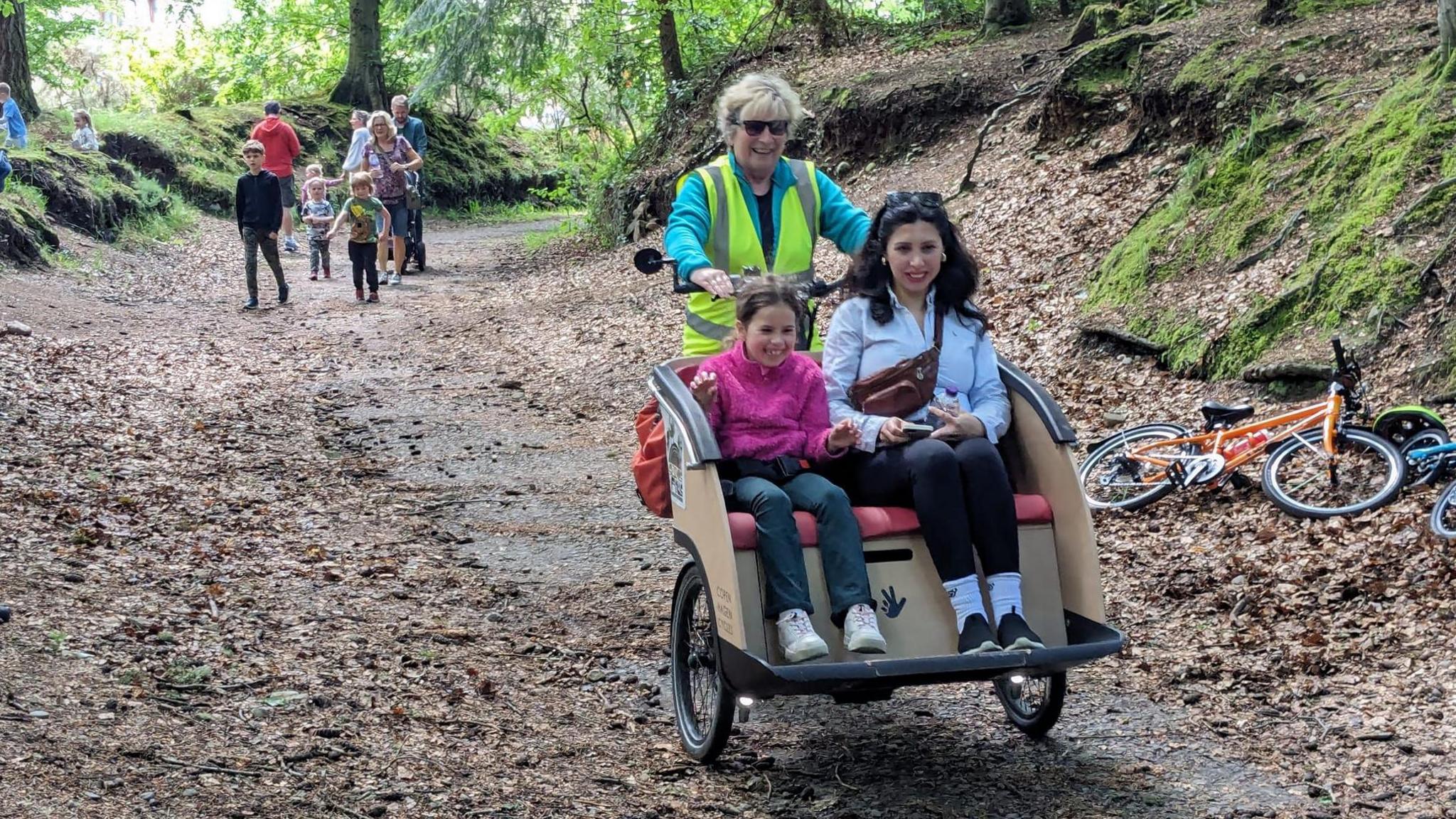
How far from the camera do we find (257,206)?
49.3 ft

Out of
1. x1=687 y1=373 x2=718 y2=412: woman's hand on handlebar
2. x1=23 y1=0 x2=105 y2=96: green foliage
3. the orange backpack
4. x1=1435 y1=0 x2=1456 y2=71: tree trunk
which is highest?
x1=23 y1=0 x2=105 y2=96: green foliage

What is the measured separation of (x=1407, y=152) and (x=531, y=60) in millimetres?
14845

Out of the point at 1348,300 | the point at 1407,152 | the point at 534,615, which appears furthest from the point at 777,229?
the point at 1407,152

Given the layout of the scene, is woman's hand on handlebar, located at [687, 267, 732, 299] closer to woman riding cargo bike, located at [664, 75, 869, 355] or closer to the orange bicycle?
woman riding cargo bike, located at [664, 75, 869, 355]

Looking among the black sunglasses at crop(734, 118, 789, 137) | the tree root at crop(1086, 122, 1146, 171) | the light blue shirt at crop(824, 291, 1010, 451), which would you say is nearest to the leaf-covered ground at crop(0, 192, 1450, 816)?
the light blue shirt at crop(824, 291, 1010, 451)

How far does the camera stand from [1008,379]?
4.50 m

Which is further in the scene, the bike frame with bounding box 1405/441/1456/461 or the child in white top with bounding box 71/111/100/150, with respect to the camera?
the child in white top with bounding box 71/111/100/150

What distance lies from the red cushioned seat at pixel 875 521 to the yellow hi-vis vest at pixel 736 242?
1149 mm

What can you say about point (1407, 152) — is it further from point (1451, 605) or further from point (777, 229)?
point (777, 229)

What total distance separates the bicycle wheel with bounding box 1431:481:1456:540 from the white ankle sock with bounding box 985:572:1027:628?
8.44 feet

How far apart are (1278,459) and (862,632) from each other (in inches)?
141

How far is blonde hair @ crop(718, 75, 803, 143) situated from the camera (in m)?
5.06

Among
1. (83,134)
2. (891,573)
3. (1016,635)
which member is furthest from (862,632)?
(83,134)

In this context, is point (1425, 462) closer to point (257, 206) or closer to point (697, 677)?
→ point (697, 677)
